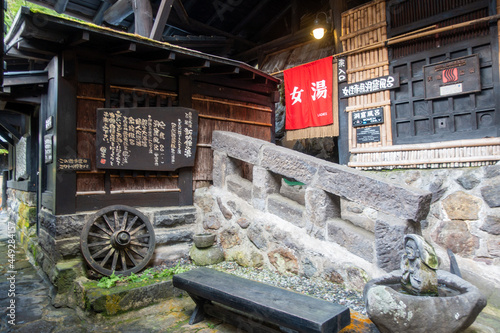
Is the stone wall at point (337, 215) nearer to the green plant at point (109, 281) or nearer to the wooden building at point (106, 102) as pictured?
the wooden building at point (106, 102)

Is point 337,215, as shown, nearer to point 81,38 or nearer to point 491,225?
point 491,225

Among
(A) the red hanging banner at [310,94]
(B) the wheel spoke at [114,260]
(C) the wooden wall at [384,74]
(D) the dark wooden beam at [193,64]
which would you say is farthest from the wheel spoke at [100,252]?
(A) the red hanging banner at [310,94]

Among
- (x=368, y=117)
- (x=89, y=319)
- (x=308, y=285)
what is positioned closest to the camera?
(x=89, y=319)

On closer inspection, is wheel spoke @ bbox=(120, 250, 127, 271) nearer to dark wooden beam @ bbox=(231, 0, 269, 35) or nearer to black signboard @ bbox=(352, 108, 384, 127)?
black signboard @ bbox=(352, 108, 384, 127)

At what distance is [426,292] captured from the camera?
2631 mm

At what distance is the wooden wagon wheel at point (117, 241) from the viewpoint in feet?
14.6

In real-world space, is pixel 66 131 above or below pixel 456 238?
above

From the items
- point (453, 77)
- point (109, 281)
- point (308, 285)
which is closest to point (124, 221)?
point (109, 281)

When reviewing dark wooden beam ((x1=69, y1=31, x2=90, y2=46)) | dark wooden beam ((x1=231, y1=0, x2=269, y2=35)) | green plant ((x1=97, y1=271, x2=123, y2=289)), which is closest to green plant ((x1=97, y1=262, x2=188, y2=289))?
green plant ((x1=97, y1=271, x2=123, y2=289))

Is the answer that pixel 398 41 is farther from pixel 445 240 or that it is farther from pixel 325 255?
pixel 325 255

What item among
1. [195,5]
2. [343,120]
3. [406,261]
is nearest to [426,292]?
[406,261]

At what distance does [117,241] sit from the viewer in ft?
14.9

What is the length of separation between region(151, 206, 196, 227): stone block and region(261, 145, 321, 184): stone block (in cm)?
177

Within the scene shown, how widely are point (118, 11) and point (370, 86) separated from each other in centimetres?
643
